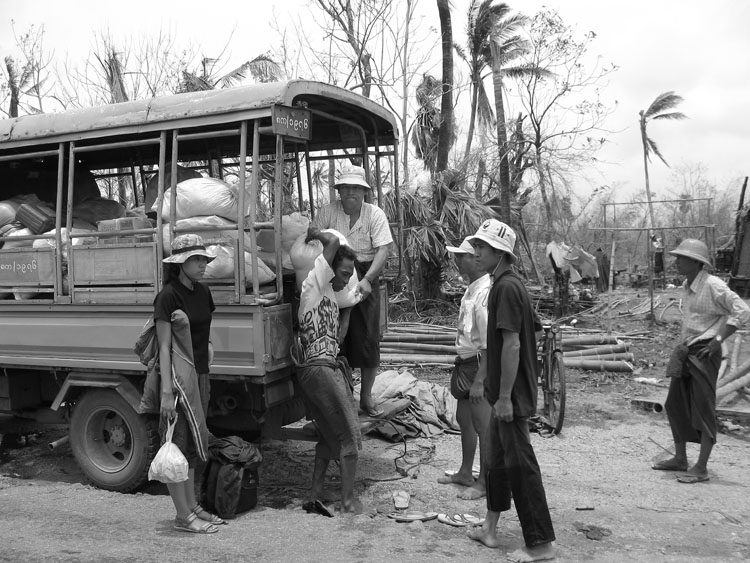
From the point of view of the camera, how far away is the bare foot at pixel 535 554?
3982 mm

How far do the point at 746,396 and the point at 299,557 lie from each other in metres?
5.56

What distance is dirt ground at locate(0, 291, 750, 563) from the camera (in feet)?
13.6

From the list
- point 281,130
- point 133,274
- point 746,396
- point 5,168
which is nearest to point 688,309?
point 746,396

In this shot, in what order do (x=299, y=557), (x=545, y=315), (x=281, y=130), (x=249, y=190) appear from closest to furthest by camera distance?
1. (x=299, y=557)
2. (x=281, y=130)
3. (x=249, y=190)
4. (x=545, y=315)

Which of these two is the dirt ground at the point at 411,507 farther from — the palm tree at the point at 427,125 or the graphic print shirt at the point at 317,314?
the palm tree at the point at 427,125

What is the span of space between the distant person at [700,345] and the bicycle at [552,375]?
4.29 feet

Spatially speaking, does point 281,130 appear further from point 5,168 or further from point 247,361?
point 5,168

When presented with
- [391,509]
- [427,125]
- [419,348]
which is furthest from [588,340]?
[427,125]

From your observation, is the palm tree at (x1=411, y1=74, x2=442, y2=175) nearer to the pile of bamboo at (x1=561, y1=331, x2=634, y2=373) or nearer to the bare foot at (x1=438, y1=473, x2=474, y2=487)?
the pile of bamboo at (x1=561, y1=331, x2=634, y2=373)

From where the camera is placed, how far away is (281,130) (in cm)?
473

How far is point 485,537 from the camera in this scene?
4.25m

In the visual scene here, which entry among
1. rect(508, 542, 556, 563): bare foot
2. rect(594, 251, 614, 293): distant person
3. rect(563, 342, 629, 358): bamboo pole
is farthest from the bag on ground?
rect(594, 251, 614, 293): distant person

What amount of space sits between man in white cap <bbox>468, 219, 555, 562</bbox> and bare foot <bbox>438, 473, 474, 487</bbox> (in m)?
1.15

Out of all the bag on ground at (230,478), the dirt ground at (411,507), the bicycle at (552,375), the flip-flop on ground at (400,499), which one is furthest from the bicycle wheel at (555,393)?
the bag on ground at (230,478)
